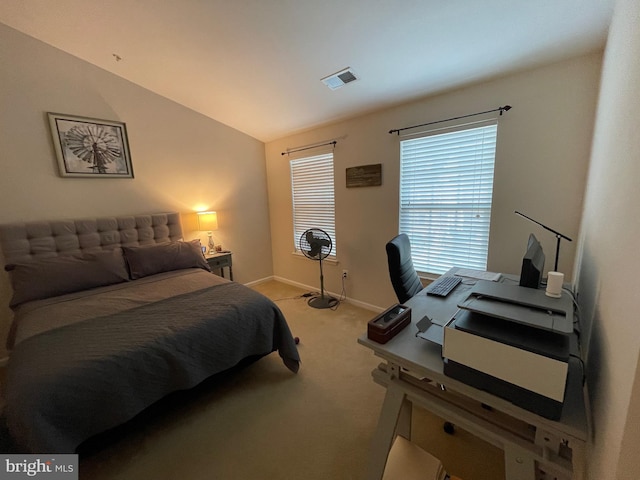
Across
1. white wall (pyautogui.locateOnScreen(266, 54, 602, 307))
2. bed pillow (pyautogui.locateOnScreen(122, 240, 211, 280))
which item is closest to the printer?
white wall (pyautogui.locateOnScreen(266, 54, 602, 307))

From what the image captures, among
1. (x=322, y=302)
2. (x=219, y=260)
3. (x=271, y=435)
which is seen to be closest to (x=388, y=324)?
(x=271, y=435)

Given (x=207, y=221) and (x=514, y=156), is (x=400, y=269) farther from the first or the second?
(x=207, y=221)

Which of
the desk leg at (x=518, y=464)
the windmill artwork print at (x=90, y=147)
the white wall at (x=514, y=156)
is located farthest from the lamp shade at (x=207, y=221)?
the desk leg at (x=518, y=464)

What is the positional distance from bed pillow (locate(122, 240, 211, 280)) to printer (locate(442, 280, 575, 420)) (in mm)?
2743

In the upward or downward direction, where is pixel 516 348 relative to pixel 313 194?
downward

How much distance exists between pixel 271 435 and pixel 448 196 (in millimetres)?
2361

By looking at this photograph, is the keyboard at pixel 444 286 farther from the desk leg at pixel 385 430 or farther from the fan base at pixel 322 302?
the fan base at pixel 322 302

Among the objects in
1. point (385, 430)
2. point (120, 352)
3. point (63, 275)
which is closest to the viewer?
point (385, 430)

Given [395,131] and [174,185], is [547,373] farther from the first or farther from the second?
[174,185]

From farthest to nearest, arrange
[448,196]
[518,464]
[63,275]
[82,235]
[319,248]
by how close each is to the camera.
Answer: [319,248], [82,235], [448,196], [63,275], [518,464]

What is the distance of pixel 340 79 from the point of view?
2252 millimetres

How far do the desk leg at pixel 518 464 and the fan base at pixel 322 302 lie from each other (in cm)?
249

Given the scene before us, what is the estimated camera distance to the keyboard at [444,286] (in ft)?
5.07

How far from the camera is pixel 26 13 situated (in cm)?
198
